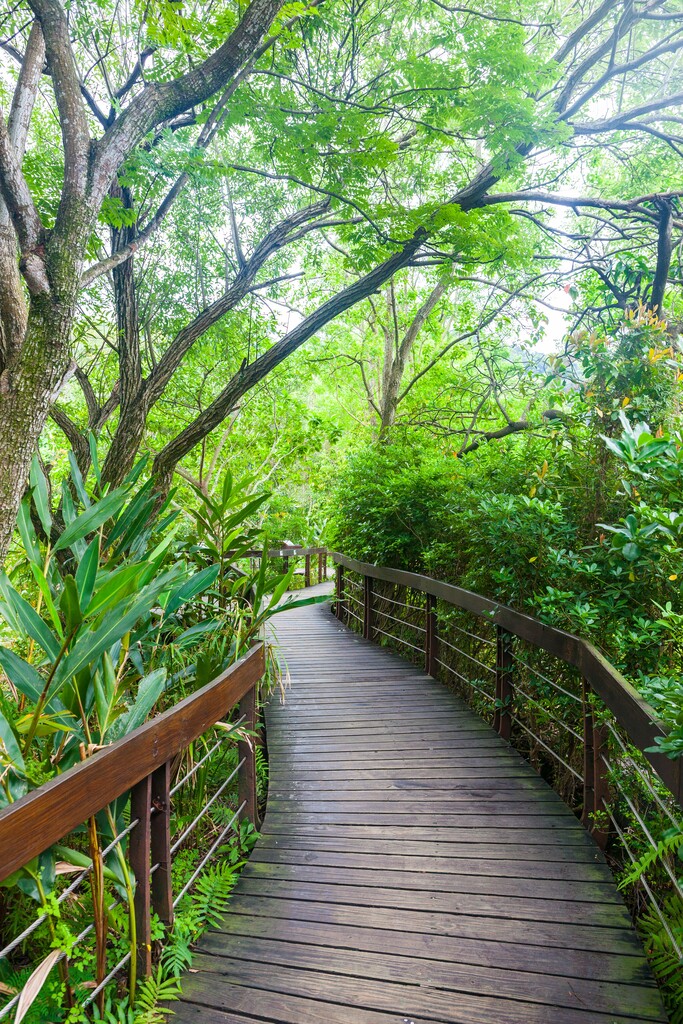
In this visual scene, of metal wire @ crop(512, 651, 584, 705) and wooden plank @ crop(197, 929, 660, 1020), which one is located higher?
metal wire @ crop(512, 651, 584, 705)

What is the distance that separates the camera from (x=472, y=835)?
107 inches

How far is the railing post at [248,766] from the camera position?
268 centimetres

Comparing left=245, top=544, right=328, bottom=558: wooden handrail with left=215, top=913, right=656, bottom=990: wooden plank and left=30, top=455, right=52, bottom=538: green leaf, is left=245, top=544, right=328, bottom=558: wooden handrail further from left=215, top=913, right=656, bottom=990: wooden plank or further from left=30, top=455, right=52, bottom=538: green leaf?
left=215, top=913, right=656, bottom=990: wooden plank

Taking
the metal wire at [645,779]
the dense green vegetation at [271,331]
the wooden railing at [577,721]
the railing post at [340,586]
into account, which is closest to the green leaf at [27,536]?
the dense green vegetation at [271,331]

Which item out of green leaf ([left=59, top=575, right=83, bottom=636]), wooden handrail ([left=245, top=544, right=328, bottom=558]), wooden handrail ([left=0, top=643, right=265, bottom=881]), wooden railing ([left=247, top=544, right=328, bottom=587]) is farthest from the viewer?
wooden railing ([left=247, top=544, right=328, bottom=587])

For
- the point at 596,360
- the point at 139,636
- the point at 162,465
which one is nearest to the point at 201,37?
the point at 162,465

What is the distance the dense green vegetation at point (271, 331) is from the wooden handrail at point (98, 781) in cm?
12

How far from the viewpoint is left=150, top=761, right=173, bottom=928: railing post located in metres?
1.90

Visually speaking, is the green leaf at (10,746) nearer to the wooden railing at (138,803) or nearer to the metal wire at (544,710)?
the wooden railing at (138,803)

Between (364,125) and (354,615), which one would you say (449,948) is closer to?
(364,125)

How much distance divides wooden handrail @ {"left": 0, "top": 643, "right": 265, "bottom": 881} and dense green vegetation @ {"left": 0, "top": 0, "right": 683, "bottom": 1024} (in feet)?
0.39

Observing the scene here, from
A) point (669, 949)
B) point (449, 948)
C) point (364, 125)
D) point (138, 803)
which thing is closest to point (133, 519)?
point (138, 803)

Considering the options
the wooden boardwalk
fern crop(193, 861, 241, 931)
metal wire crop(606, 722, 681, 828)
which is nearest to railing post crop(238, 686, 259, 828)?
the wooden boardwalk

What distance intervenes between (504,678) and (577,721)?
0.72 meters
